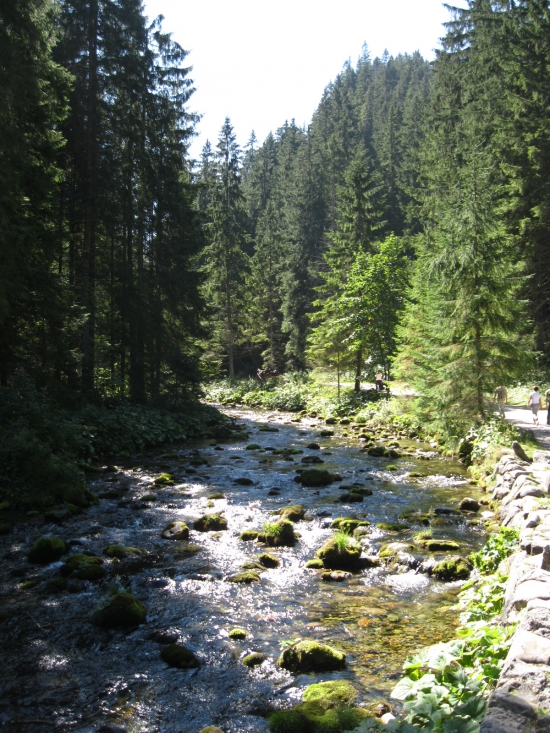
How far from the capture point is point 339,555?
8078 mm

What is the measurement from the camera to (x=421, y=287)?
2023 cm

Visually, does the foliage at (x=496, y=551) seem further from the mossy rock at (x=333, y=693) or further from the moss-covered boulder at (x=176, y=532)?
the moss-covered boulder at (x=176, y=532)

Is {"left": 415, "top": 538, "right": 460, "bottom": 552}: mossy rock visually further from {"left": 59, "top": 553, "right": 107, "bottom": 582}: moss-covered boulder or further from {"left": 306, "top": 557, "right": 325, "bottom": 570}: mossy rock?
{"left": 59, "top": 553, "right": 107, "bottom": 582}: moss-covered boulder

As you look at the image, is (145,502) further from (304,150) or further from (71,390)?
(304,150)

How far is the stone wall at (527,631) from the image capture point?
3.11 meters

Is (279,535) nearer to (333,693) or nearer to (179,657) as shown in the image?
(179,657)

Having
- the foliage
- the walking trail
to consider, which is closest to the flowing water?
the foliage

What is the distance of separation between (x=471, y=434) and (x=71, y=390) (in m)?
11.7

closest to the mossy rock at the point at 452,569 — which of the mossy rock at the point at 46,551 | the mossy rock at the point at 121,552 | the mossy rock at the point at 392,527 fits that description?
the mossy rock at the point at 392,527

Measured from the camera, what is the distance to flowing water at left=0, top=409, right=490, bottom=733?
4848 mm

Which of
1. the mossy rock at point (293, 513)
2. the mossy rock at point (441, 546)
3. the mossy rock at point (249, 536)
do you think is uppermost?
the mossy rock at point (441, 546)

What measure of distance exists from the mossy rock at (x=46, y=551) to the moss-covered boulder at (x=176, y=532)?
1681mm

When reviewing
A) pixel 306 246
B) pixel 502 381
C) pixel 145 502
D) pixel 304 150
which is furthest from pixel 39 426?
pixel 304 150

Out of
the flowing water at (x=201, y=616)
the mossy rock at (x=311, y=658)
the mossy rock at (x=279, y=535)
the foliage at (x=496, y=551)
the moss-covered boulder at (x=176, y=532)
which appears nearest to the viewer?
the flowing water at (x=201, y=616)
